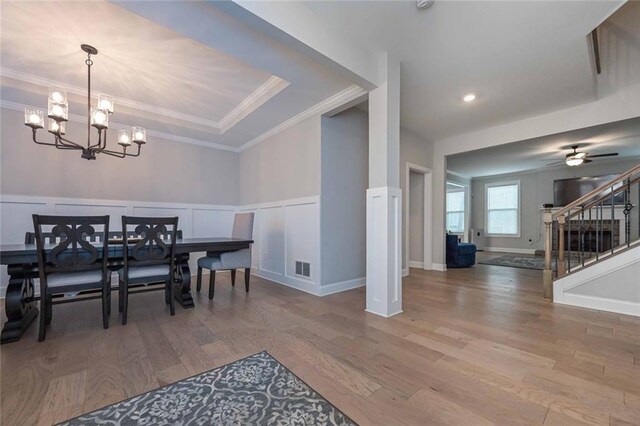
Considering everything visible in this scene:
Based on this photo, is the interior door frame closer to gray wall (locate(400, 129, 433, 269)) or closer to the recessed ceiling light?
gray wall (locate(400, 129, 433, 269))

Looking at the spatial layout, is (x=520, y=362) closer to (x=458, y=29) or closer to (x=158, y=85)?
(x=458, y=29)

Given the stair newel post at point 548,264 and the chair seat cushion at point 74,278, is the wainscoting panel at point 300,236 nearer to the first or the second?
the chair seat cushion at point 74,278

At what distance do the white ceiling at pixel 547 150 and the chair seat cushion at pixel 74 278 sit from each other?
233 inches

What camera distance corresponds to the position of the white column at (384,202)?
249 cm

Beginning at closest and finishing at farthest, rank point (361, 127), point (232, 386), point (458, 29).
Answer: point (232, 386) → point (458, 29) → point (361, 127)

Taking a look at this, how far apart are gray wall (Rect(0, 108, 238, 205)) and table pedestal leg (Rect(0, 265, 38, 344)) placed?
6.40 feet

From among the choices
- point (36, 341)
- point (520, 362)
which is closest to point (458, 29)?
point (520, 362)

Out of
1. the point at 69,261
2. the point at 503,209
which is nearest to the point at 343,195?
the point at 69,261

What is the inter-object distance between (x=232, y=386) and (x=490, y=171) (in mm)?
8800

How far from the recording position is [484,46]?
7.97ft

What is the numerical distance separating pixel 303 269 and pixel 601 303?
10.6 feet

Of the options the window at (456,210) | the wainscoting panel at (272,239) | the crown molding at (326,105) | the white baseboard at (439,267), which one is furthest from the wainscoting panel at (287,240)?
the window at (456,210)

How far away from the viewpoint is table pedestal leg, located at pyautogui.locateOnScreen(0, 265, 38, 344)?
1.92 m

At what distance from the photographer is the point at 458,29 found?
2.21 metres
